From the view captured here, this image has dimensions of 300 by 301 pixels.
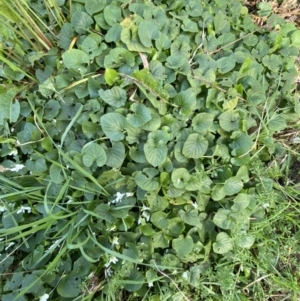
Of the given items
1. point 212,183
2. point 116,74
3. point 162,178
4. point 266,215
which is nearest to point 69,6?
point 116,74

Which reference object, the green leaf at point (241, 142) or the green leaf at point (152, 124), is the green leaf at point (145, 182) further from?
the green leaf at point (241, 142)

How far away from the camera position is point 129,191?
4.23ft

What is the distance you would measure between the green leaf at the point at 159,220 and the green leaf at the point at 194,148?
0.22m

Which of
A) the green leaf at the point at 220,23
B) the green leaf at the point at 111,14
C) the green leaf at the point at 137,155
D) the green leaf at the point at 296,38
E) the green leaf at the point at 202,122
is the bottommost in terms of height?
the green leaf at the point at 296,38

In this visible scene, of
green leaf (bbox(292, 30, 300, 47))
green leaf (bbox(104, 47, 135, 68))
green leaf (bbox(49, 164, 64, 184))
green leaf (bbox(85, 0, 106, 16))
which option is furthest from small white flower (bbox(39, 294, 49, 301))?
green leaf (bbox(292, 30, 300, 47))

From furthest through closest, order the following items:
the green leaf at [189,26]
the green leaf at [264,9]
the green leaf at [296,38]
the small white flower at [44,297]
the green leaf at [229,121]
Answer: the green leaf at [264,9], the green leaf at [296,38], the green leaf at [189,26], the green leaf at [229,121], the small white flower at [44,297]

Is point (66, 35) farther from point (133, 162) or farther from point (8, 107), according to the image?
point (133, 162)

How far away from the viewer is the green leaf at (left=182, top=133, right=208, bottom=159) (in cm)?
127

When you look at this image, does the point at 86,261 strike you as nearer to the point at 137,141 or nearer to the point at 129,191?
the point at 129,191

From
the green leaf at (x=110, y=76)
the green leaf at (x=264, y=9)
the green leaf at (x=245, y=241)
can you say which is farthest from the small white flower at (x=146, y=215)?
the green leaf at (x=264, y=9)

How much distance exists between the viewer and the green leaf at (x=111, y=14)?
4.47ft

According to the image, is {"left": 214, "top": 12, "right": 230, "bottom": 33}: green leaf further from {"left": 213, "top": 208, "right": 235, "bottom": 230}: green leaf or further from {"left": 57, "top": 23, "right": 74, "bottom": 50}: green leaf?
{"left": 213, "top": 208, "right": 235, "bottom": 230}: green leaf

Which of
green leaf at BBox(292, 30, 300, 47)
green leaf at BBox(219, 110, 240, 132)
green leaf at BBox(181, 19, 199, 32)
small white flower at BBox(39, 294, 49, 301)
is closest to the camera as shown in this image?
small white flower at BBox(39, 294, 49, 301)

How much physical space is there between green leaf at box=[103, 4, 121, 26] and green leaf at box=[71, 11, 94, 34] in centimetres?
6
